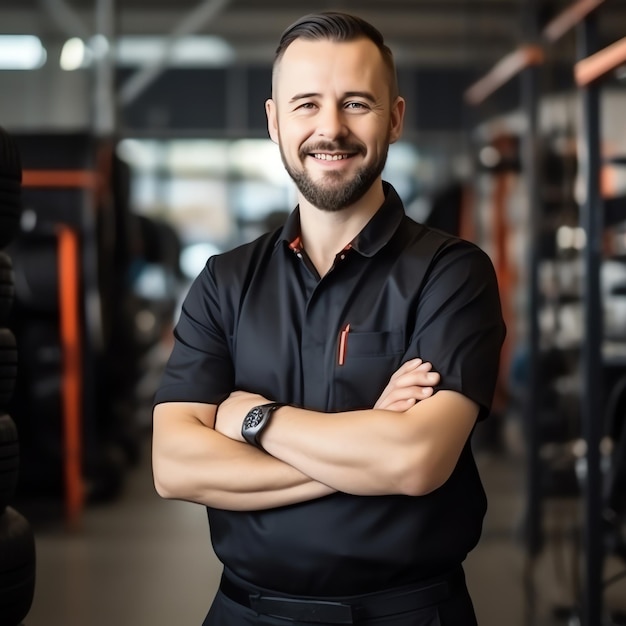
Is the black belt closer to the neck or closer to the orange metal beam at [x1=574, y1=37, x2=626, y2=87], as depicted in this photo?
the neck

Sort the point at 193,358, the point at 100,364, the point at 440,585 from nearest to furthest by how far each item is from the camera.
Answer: the point at 440,585
the point at 193,358
the point at 100,364

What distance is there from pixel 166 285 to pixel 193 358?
6.21 m

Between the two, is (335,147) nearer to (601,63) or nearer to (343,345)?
(343,345)

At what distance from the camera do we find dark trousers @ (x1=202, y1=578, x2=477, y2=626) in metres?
1.51

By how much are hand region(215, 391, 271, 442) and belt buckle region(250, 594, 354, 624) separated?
0.23 metres

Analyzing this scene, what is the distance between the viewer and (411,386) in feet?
4.93

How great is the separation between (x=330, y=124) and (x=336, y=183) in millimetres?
86

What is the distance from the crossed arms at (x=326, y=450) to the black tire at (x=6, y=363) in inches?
17.2

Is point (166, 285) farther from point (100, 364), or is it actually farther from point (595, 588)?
point (595, 588)

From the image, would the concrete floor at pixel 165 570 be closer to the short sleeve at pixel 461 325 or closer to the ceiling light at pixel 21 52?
the short sleeve at pixel 461 325

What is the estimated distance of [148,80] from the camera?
10.3 m

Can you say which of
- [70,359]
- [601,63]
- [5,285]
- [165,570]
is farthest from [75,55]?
[5,285]

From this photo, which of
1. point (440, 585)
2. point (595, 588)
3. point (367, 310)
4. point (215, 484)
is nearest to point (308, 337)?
point (367, 310)

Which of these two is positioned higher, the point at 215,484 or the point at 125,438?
the point at 215,484
